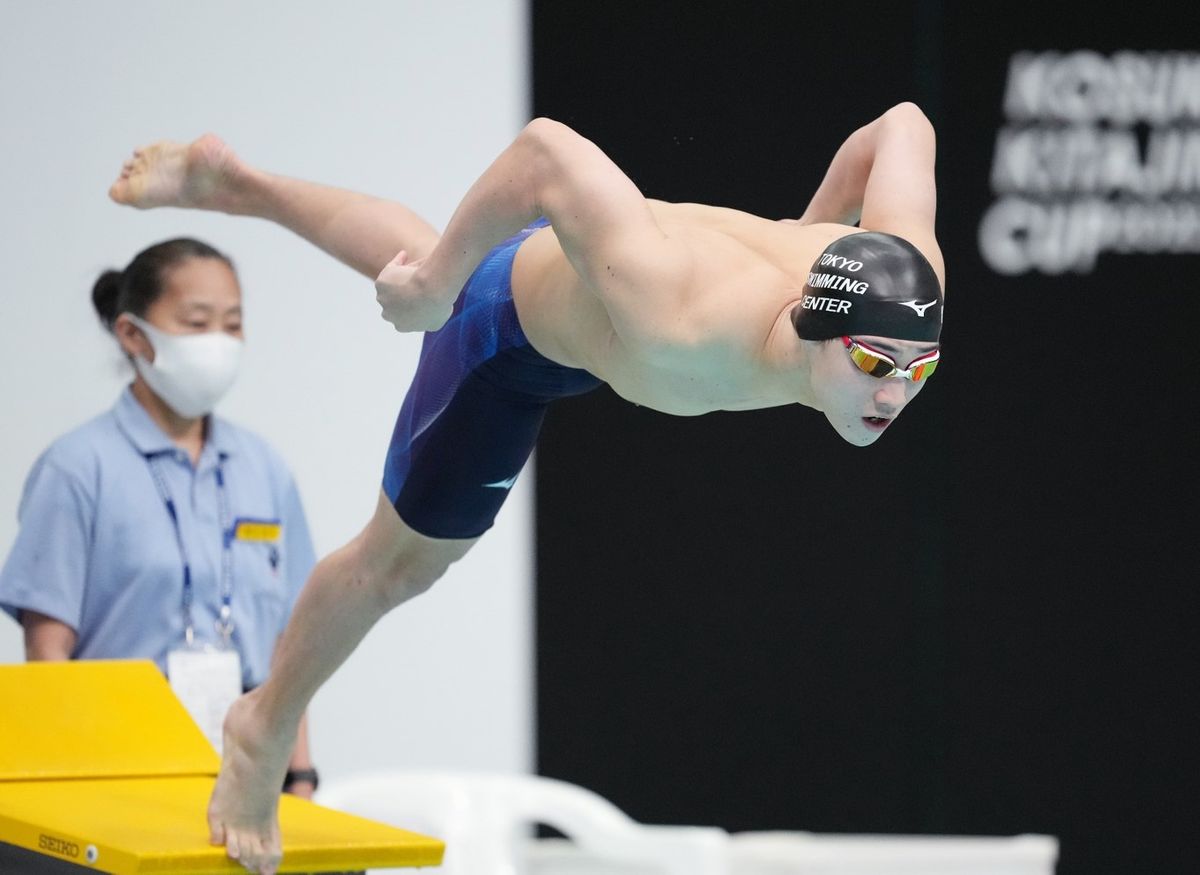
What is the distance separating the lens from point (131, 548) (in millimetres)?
4227

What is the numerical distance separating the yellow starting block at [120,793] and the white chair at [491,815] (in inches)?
43.3

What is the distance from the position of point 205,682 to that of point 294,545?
52 cm

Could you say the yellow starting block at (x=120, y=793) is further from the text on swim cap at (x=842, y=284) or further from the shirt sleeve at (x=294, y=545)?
the text on swim cap at (x=842, y=284)

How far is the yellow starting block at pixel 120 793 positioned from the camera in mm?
3193

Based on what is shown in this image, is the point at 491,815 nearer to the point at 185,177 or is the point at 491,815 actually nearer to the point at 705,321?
the point at 185,177

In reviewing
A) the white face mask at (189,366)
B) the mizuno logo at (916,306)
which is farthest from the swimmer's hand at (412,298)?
the white face mask at (189,366)

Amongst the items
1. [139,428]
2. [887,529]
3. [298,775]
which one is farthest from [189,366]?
[887,529]

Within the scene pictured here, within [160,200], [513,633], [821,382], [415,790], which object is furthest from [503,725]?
[821,382]

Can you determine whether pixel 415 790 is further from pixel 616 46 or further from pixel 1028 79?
pixel 1028 79

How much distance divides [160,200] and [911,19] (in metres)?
3.26

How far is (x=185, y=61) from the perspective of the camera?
5266mm

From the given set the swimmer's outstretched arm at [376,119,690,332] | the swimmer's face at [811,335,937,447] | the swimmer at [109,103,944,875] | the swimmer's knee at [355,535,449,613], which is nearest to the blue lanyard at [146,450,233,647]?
the swimmer at [109,103,944,875]

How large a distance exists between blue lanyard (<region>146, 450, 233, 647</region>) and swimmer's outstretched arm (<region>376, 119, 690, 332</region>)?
1.49 meters

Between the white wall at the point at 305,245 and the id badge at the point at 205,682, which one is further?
the white wall at the point at 305,245
